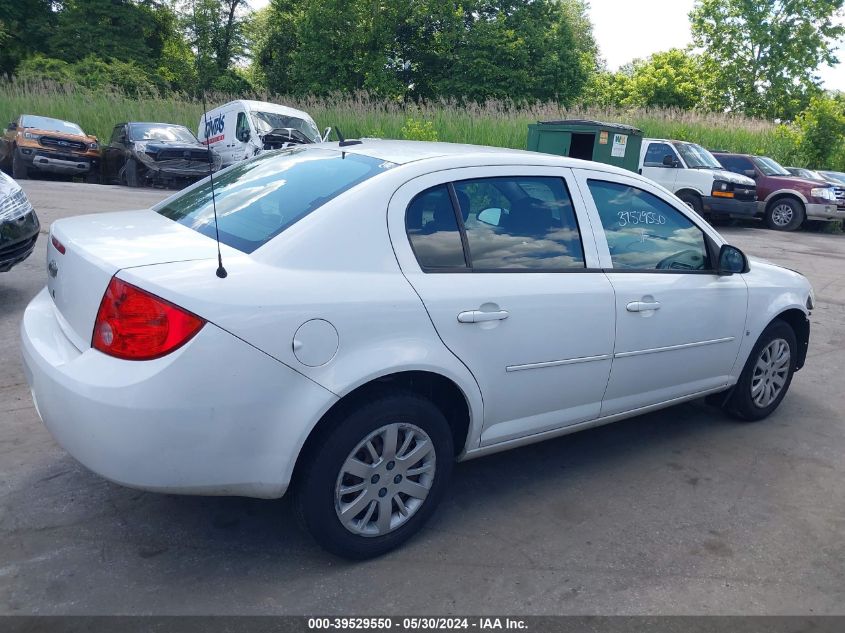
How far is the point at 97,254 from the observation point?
295 cm

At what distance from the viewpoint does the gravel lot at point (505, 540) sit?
9.36ft

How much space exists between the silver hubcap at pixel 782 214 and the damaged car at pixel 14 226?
16.3 m

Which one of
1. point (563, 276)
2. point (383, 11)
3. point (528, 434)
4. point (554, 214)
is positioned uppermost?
point (383, 11)

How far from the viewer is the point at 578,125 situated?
1376 centimetres

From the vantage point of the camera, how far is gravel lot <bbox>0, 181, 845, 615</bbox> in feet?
9.36

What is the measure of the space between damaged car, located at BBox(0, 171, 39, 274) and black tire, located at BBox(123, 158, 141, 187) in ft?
37.8

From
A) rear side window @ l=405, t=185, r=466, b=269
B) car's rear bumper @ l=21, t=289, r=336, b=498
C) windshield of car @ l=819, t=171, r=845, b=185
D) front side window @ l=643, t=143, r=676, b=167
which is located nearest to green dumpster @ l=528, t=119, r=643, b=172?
front side window @ l=643, t=143, r=676, b=167

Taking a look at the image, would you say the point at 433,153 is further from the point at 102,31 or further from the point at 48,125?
the point at 102,31

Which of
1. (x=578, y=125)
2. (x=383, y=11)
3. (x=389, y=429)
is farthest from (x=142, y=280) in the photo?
(x=383, y=11)

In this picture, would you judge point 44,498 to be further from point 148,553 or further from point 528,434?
point 528,434

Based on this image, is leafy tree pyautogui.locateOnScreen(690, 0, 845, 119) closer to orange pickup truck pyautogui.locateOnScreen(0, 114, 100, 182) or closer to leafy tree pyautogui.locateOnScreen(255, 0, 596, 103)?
leafy tree pyautogui.locateOnScreen(255, 0, 596, 103)

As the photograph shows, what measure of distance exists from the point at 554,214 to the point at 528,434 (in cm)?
108

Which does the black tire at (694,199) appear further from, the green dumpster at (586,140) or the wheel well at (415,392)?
the wheel well at (415,392)

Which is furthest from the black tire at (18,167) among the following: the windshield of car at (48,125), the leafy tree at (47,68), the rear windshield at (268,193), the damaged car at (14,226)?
the rear windshield at (268,193)
